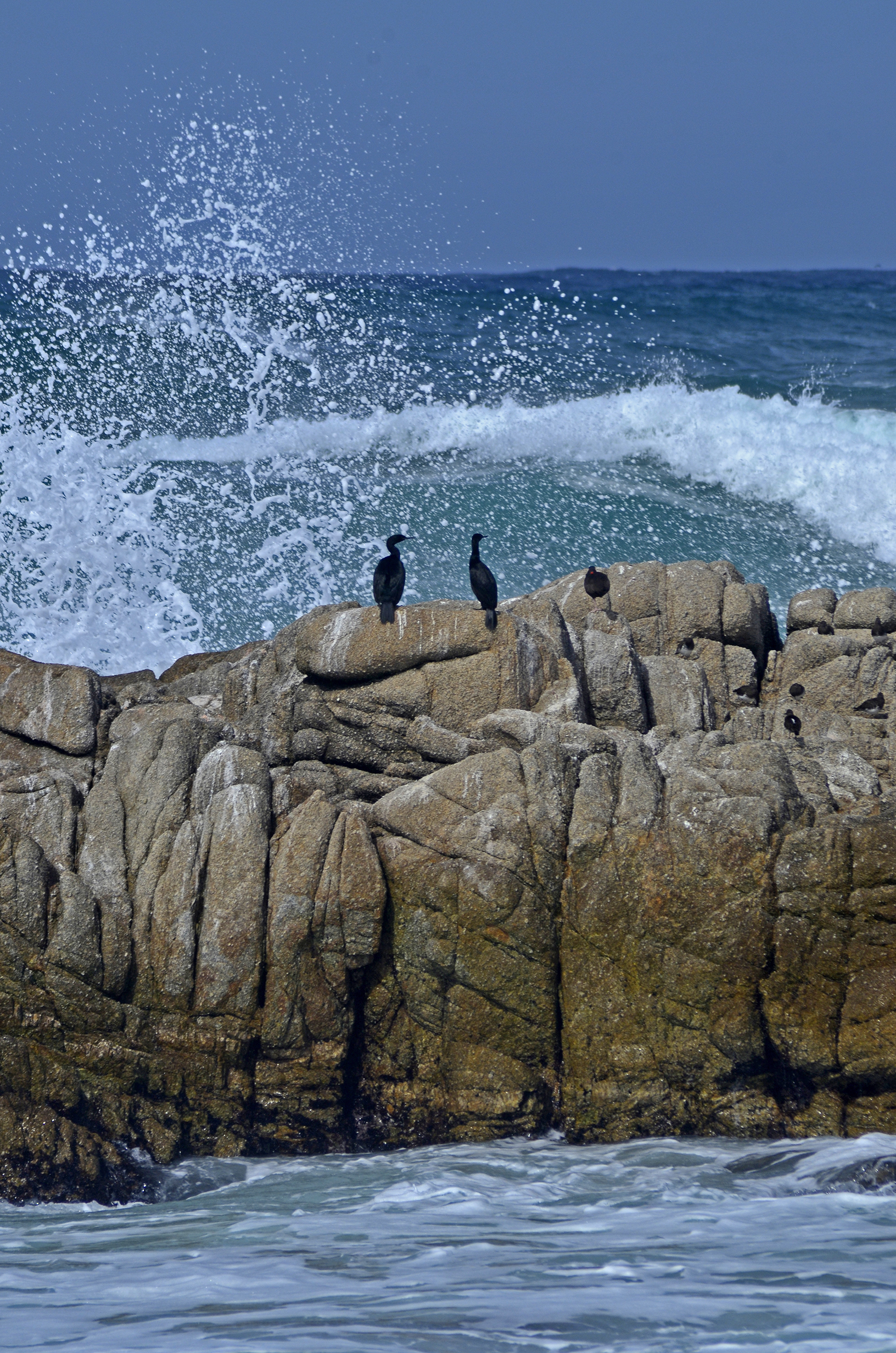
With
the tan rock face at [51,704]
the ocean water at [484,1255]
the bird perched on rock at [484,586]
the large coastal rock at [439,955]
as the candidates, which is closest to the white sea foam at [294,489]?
the tan rock face at [51,704]

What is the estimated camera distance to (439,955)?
8.86 metres

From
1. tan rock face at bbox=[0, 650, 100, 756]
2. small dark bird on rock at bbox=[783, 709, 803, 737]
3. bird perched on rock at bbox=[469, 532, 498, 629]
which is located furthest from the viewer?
bird perched on rock at bbox=[469, 532, 498, 629]

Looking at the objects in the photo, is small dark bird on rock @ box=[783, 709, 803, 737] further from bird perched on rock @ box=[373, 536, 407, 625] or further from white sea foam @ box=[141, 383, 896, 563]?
white sea foam @ box=[141, 383, 896, 563]

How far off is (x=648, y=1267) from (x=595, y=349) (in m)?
23.9

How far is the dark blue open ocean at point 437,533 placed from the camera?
6430mm

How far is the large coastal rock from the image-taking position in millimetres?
8484

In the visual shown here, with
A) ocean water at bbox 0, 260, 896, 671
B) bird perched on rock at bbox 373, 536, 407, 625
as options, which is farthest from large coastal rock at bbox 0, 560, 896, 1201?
ocean water at bbox 0, 260, 896, 671

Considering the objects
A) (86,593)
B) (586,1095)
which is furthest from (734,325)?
(586,1095)

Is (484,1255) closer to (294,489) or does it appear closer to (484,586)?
(484,586)

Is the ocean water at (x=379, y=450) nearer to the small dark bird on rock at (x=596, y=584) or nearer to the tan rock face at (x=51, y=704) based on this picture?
the tan rock face at (x=51, y=704)

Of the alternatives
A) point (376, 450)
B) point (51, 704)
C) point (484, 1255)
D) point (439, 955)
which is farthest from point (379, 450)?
point (484, 1255)

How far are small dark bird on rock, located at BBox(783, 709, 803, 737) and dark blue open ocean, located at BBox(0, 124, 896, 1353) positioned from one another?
3618 mm

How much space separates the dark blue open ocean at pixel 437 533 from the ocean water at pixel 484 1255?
0.08ft

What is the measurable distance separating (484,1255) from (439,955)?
7.02 feet
